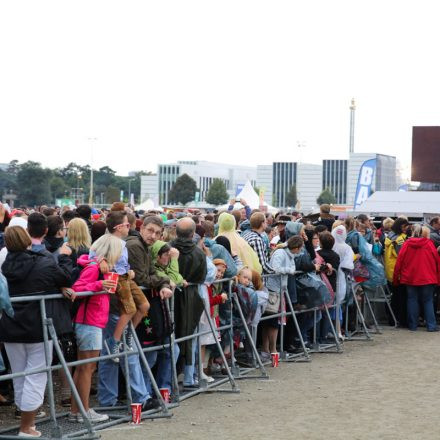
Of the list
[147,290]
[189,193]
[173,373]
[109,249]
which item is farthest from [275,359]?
[189,193]

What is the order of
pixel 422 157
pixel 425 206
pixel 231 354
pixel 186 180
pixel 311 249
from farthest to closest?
pixel 186 180 < pixel 422 157 < pixel 425 206 < pixel 311 249 < pixel 231 354

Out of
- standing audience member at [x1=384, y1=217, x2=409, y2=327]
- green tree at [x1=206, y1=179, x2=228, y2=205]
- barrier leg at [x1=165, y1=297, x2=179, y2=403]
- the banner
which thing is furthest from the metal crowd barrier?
green tree at [x1=206, y1=179, x2=228, y2=205]

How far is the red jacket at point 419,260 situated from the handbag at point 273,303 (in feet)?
16.7

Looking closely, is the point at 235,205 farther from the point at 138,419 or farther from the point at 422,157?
the point at 422,157

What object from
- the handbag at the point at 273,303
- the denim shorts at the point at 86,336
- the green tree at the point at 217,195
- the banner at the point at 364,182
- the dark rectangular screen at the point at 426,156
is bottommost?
the green tree at the point at 217,195

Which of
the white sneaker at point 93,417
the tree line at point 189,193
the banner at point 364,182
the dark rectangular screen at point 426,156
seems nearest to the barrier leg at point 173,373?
the white sneaker at point 93,417

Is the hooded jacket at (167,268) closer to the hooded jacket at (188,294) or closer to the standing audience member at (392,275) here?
the hooded jacket at (188,294)

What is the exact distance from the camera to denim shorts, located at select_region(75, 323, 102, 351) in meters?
9.11

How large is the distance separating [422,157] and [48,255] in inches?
1376

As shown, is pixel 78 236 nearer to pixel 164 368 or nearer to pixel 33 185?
pixel 164 368

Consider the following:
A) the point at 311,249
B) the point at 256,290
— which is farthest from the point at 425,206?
the point at 256,290

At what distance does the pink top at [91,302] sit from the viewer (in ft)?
29.9

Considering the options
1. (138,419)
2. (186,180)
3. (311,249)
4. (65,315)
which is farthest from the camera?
(186,180)

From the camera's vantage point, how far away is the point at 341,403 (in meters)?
10.7
